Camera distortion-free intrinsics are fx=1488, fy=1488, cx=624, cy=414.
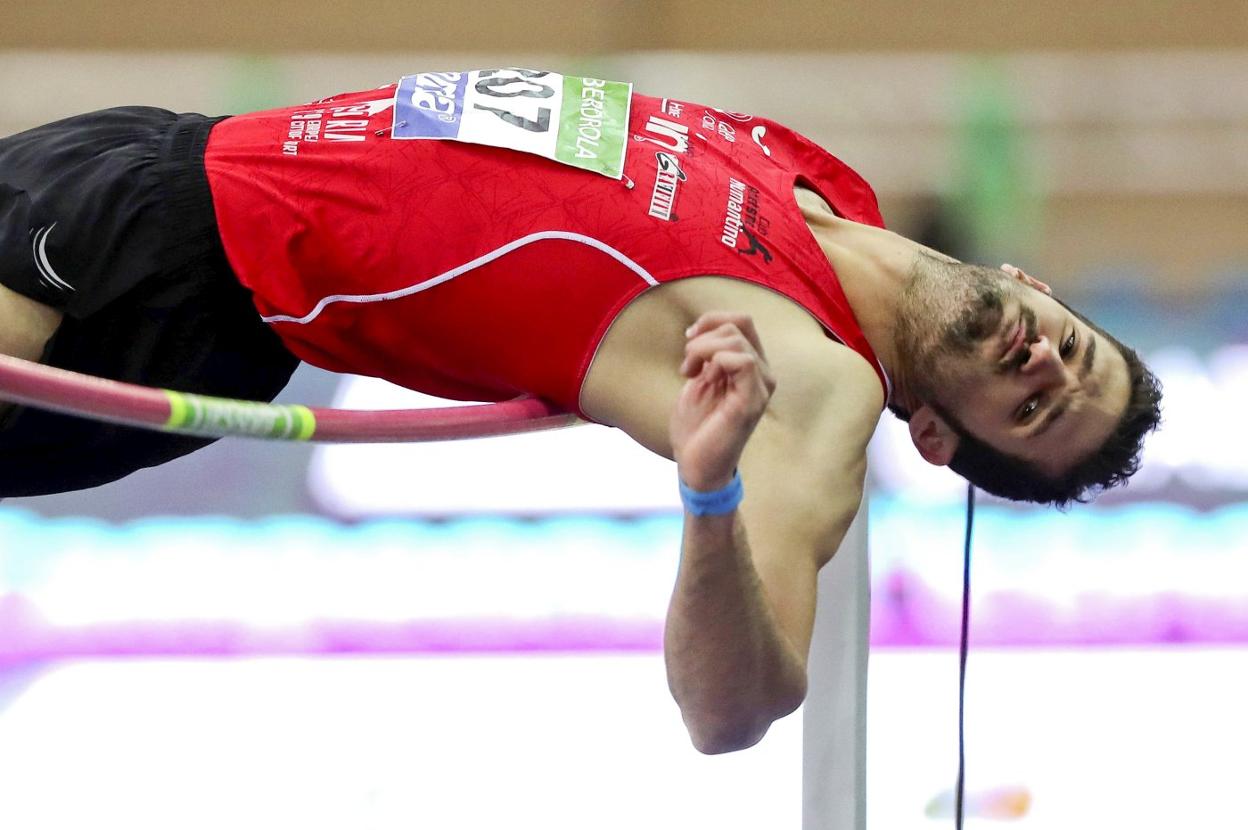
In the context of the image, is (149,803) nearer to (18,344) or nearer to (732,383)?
(18,344)

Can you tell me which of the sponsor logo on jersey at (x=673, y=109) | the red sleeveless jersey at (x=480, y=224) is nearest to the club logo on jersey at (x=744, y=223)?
the red sleeveless jersey at (x=480, y=224)

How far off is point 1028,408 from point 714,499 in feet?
2.26

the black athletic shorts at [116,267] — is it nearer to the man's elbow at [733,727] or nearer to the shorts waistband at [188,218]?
the shorts waistband at [188,218]

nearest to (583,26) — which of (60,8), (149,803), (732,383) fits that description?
(60,8)

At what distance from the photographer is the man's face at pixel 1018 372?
157 cm

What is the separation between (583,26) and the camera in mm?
3463

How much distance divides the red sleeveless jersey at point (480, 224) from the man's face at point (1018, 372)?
18 centimetres

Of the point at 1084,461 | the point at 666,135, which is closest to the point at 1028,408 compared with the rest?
the point at 1084,461

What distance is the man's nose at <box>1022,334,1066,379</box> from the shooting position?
158 cm

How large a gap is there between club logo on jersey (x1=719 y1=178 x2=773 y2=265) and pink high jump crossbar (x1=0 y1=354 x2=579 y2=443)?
248mm

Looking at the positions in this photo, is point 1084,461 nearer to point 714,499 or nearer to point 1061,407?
point 1061,407

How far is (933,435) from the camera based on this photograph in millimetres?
1700

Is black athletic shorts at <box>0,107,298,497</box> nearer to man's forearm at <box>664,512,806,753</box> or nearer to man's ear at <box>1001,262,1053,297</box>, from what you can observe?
man's forearm at <box>664,512,806,753</box>

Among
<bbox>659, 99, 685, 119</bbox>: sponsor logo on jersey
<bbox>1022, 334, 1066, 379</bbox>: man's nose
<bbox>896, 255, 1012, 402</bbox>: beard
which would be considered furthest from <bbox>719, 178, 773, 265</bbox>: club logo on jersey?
<bbox>1022, 334, 1066, 379</bbox>: man's nose
